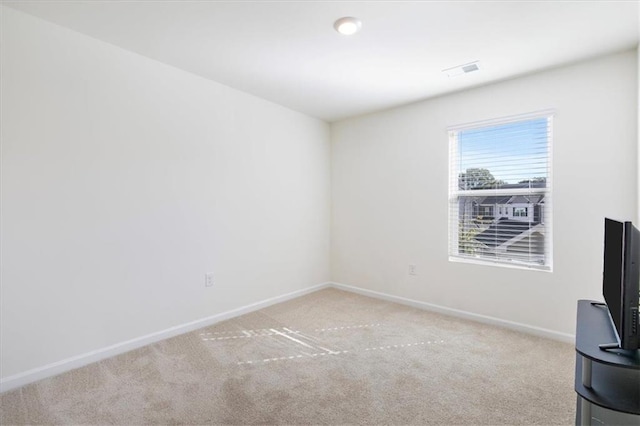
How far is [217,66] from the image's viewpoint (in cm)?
278

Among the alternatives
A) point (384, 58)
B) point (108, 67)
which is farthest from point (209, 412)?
point (384, 58)

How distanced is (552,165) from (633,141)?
522 mm

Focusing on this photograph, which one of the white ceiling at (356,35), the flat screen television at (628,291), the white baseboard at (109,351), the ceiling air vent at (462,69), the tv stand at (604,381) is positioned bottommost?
the white baseboard at (109,351)

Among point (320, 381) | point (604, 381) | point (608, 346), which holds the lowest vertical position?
point (320, 381)

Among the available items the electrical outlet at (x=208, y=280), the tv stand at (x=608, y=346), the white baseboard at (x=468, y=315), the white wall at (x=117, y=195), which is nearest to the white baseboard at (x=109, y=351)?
the white wall at (x=117, y=195)

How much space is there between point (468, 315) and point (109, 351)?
10.6 feet

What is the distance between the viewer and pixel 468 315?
129 inches

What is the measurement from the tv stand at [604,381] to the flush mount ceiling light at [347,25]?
2129 mm

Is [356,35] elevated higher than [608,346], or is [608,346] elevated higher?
[356,35]

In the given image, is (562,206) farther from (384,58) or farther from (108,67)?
(108,67)

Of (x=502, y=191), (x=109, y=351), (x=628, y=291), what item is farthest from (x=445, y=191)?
(x=109, y=351)

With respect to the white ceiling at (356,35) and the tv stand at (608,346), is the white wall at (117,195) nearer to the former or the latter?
the white ceiling at (356,35)

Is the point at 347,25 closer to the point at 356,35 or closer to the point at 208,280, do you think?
the point at 356,35

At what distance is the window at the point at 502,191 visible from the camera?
2902mm
